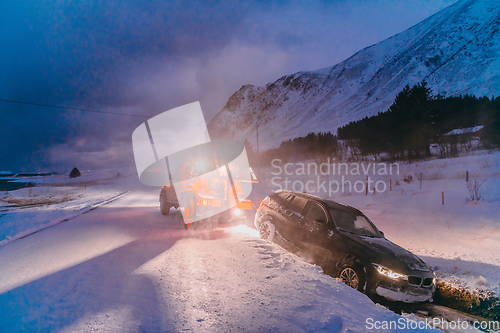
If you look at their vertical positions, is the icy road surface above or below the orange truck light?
below

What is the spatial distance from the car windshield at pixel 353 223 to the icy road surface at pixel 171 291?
1297mm

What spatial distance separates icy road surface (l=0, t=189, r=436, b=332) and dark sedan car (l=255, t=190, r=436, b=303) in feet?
1.76

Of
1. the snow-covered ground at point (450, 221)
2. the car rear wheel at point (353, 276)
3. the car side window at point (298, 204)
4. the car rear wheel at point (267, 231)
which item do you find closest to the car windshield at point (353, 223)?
the car side window at point (298, 204)

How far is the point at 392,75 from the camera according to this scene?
18312 centimetres

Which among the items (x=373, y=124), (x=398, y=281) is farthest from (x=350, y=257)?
(x=373, y=124)

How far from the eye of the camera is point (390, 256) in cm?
463

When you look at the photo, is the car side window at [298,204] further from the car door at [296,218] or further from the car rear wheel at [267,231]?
the car rear wheel at [267,231]

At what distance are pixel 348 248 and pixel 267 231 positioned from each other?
7.94 feet

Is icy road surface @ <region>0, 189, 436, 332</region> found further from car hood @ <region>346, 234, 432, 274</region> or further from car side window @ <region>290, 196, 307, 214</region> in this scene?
car side window @ <region>290, 196, 307, 214</region>

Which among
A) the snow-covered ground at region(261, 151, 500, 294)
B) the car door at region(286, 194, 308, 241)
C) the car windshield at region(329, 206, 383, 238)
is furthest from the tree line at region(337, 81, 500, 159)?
the car door at region(286, 194, 308, 241)

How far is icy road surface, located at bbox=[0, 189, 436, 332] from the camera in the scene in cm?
281

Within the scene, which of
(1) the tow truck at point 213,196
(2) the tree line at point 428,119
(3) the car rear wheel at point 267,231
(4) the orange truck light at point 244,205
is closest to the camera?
(3) the car rear wheel at point 267,231

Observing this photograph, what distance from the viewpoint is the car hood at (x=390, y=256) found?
4.48 metres

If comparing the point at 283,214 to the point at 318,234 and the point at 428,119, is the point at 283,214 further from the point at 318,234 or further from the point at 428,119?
the point at 428,119
